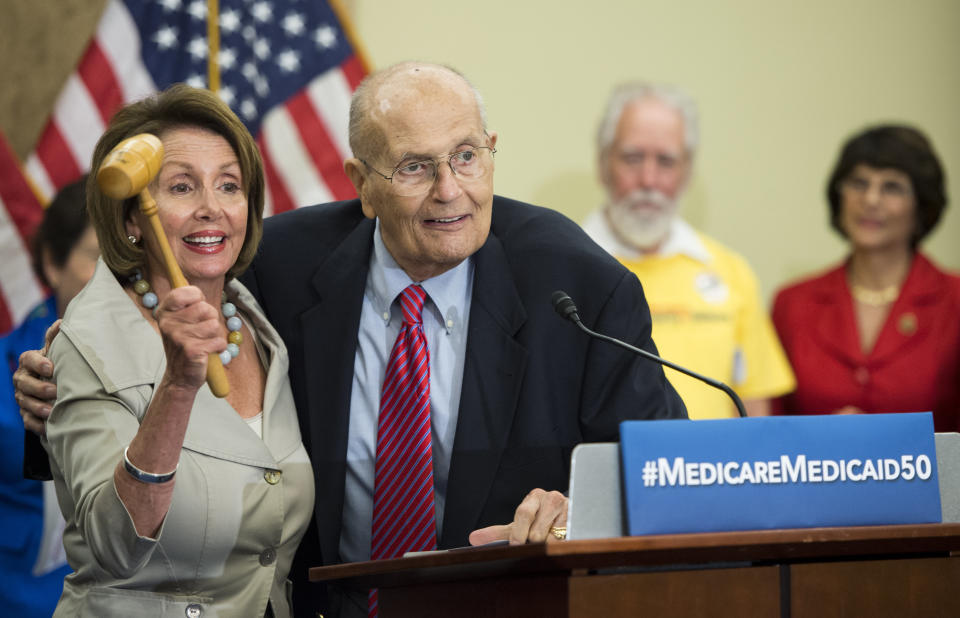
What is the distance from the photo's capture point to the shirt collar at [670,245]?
418 cm

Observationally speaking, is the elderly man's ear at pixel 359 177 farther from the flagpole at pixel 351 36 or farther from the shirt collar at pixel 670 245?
the flagpole at pixel 351 36

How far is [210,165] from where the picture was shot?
7.45 feet

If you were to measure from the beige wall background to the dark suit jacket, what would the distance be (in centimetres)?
241

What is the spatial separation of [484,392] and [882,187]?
2574mm

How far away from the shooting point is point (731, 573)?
1.50 metres

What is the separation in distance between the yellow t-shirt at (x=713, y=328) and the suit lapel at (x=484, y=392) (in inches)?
61.9

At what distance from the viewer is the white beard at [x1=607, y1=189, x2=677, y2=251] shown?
4.18 metres

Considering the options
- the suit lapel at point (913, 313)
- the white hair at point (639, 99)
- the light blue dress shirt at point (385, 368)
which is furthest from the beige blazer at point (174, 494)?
the suit lapel at point (913, 313)

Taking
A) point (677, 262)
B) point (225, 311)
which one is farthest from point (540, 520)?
point (677, 262)

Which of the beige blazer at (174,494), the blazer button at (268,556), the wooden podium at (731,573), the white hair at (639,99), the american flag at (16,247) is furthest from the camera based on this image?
the white hair at (639,99)

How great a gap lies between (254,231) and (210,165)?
7.1 inches

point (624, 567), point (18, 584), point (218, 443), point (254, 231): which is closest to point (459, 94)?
point (254, 231)

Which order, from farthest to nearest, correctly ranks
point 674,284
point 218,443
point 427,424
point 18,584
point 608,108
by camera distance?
point 608,108 → point 674,284 → point 18,584 → point 427,424 → point 218,443

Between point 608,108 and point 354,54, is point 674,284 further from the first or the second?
point 354,54
